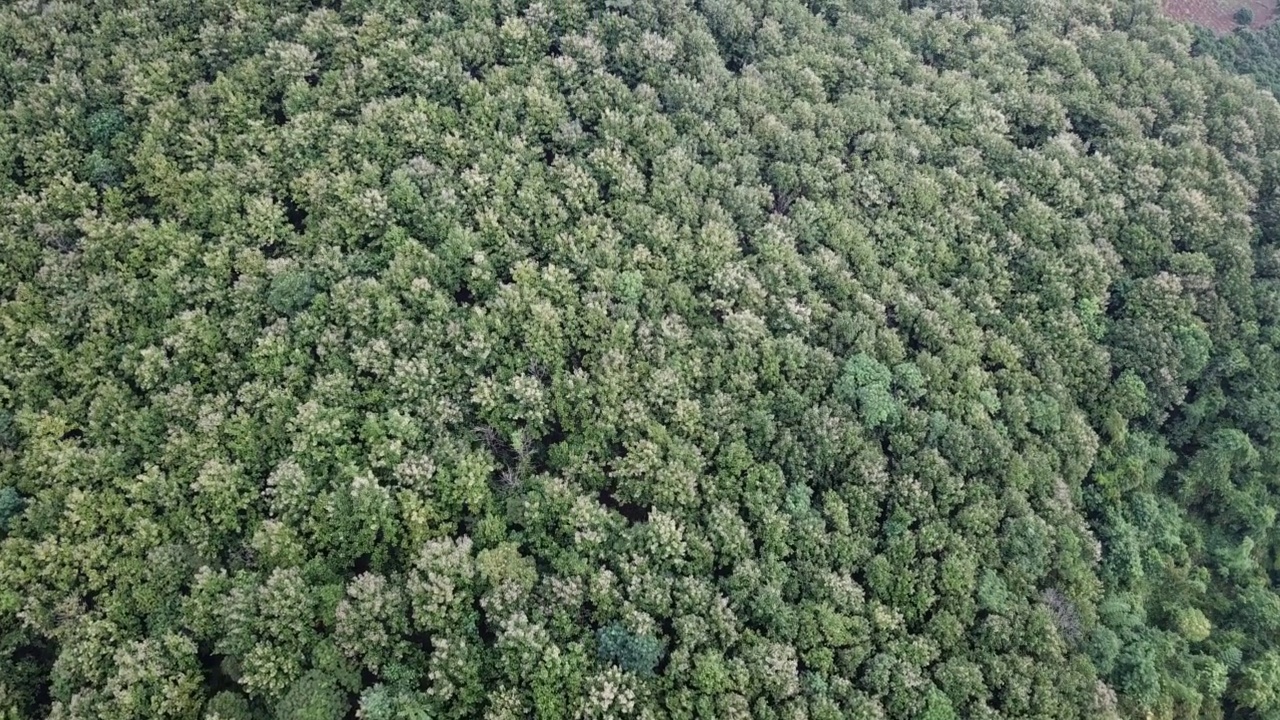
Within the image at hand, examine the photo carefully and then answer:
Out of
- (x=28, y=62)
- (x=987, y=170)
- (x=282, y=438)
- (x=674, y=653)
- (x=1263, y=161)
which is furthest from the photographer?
(x=1263, y=161)

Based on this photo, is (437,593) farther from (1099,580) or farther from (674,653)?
(1099,580)

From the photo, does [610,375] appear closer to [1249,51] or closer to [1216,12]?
[1249,51]

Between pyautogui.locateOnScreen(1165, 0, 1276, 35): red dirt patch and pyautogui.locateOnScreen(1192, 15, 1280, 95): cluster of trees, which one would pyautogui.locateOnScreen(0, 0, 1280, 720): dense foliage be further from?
pyautogui.locateOnScreen(1165, 0, 1276, 35): red dirt patch

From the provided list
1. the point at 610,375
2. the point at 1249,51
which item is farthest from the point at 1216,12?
the point at 610,375

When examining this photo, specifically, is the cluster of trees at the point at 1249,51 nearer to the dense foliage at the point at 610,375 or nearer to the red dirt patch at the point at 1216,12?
the red dirt patch at the point at 1216,12

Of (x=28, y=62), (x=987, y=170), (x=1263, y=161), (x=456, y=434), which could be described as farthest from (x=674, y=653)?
(x=1263, y=161)

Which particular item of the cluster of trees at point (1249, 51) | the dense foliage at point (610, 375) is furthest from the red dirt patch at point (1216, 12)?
the dense foliage at point (610, 375)
